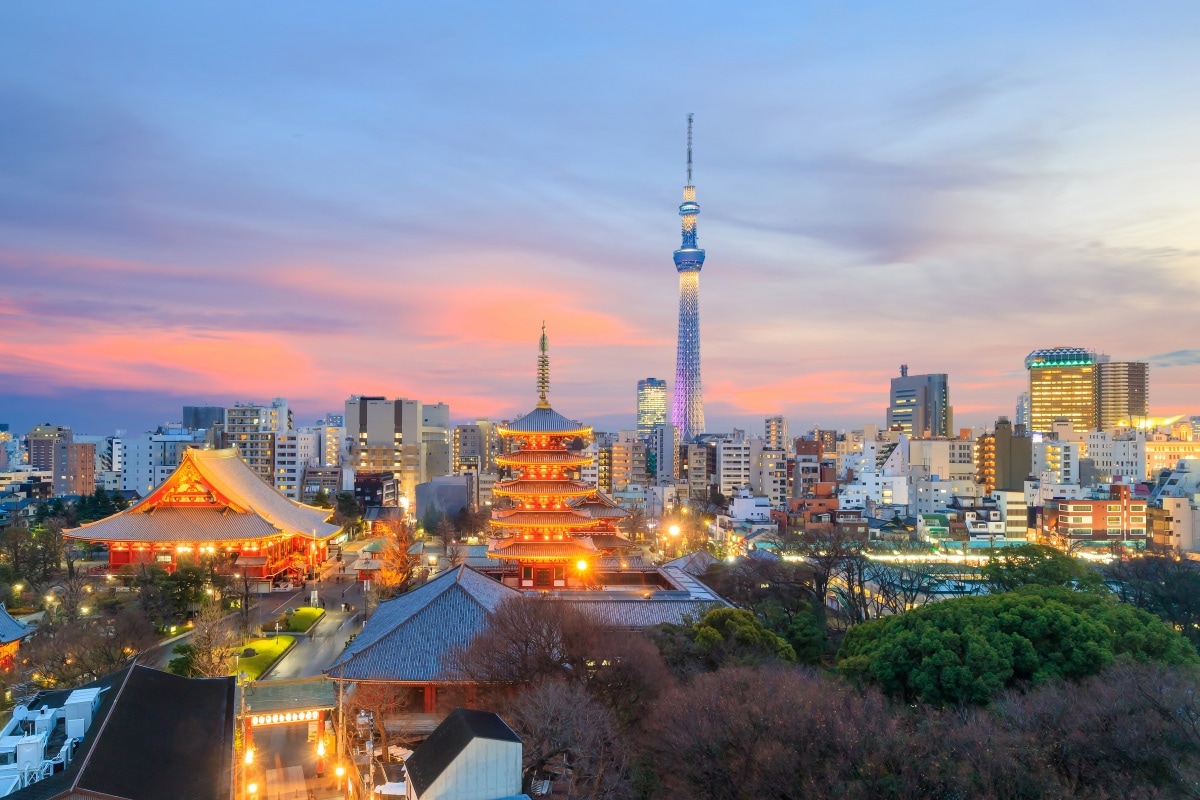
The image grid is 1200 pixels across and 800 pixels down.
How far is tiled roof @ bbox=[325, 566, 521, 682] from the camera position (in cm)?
1872

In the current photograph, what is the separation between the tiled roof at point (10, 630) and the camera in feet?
74.9

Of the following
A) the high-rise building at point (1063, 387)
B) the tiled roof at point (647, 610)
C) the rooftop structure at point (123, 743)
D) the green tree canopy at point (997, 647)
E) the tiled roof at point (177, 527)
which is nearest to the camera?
the rooftop structure at point (123, 743)

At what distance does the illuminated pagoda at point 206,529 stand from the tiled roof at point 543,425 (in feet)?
45.8

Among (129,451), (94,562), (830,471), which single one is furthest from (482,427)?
(94,562)

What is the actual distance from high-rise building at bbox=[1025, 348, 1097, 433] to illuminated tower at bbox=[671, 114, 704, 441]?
1842 inches

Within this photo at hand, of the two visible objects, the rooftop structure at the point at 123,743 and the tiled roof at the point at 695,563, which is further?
the tiled roof at the point at 695,563

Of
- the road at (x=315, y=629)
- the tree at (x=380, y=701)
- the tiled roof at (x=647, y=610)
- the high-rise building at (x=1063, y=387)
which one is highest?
the high-rise building at (x=1063, y=387)

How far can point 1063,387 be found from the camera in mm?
112625

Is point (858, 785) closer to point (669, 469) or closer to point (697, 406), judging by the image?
point (669, 469)

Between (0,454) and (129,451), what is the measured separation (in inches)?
1227

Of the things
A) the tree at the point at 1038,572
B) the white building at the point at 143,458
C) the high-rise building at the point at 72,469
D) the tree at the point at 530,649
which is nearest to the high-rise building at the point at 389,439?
the white building at the point at 143,458

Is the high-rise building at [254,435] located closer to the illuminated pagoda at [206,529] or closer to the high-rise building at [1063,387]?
the illuminated pagoda at [206,529]

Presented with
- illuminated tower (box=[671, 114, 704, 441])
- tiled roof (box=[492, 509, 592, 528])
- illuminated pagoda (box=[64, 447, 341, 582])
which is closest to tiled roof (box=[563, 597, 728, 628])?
tiled roof (box=[492, 509, 592, 528])

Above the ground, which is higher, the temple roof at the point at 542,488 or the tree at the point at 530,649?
the temple roof at the point at 542,488
